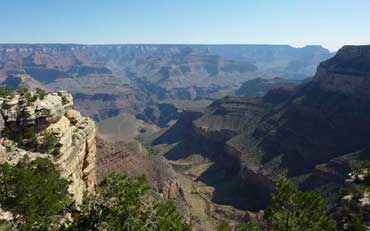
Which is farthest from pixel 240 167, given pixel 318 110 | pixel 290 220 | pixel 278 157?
pixel 290 220

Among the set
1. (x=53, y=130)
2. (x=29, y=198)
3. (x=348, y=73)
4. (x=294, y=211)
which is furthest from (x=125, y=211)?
(x=348, y=73)

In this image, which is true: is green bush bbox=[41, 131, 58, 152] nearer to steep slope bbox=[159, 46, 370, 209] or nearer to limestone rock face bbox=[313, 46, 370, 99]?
steep slope bbox=[159, 46, 370, 209]

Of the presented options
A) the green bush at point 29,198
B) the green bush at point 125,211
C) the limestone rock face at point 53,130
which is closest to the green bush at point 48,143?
the limestone rock face at point 53,130


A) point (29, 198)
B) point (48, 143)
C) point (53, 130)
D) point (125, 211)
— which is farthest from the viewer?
point (53, 130)

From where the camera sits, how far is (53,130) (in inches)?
1380

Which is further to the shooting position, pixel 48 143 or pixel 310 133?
pixel 310 133

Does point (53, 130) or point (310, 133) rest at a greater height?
point (53, 130)

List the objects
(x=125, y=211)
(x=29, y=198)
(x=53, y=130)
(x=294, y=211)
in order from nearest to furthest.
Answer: (x=29, y=198), (x=125, y=211), (x=294, y=211), (x=53, y=130)

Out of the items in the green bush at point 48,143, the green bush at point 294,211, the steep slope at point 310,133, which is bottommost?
the steep slope at point 310,133

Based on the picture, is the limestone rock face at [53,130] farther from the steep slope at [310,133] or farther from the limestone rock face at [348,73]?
the limestone rock face at [348,73]

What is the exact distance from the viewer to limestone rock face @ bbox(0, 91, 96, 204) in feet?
106

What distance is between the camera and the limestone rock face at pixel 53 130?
32312 millimetres

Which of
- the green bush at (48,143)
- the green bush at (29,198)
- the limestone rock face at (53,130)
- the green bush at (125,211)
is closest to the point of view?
the green bush at (29,198)

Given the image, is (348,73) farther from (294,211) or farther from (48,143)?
(48,143)
